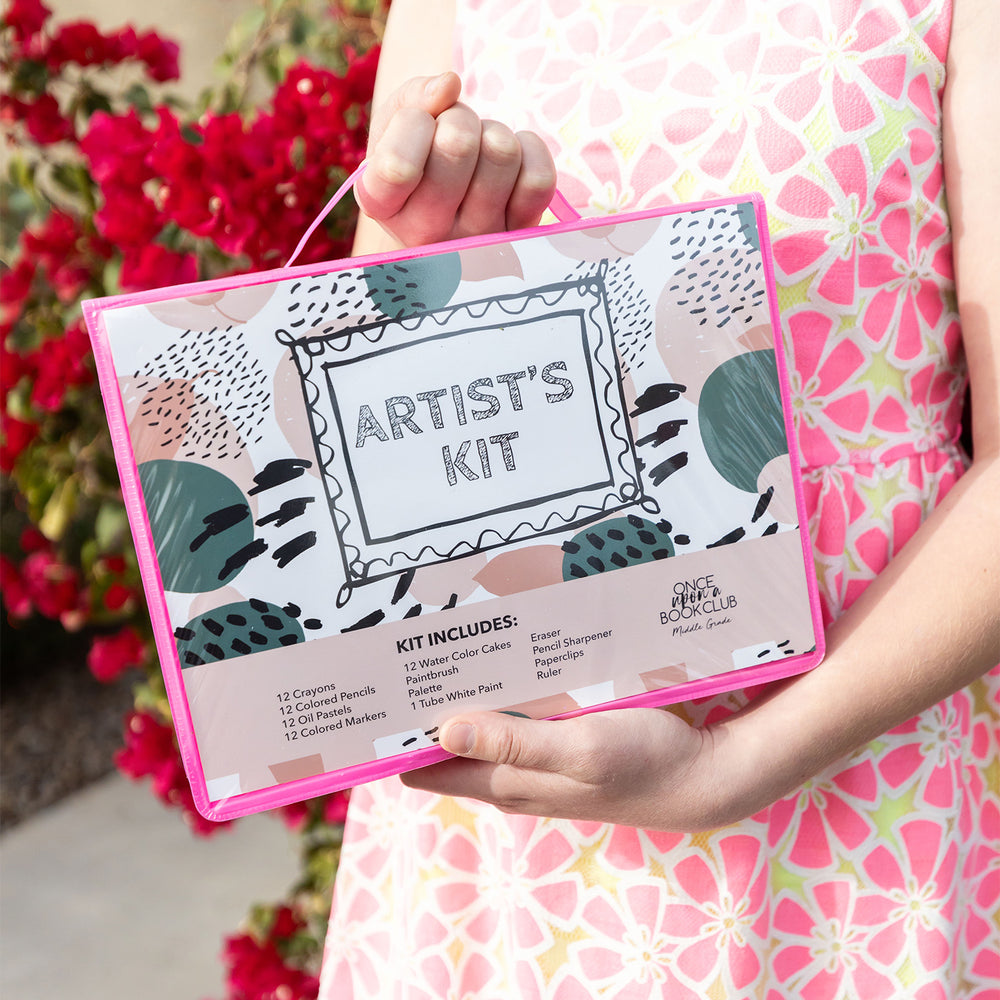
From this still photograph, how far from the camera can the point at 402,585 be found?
1.78ft

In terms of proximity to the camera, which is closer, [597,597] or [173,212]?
[597,597]

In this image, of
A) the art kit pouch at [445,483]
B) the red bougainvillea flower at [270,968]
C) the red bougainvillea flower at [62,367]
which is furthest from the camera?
the red bougainvillea flower at [270,968]

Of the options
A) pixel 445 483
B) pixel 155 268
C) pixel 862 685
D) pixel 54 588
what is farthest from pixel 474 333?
pixel 54 588

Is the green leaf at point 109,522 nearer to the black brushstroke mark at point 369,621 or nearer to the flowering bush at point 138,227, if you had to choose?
the flowering bush at point 138,227

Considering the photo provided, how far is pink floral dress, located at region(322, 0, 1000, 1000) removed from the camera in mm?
638

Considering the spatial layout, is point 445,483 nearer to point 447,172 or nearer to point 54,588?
point 447,172

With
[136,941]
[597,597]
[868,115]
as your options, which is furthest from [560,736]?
[136,941]

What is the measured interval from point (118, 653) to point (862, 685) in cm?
113

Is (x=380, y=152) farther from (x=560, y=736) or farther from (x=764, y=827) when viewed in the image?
(x=764, y=827)

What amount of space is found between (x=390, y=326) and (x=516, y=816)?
38 centimetres

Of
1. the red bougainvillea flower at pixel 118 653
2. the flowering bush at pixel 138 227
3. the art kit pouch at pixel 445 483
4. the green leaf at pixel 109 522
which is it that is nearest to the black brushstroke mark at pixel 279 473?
the art kit pouch at pixel 445 483

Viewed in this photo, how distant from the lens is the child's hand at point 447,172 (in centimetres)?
52

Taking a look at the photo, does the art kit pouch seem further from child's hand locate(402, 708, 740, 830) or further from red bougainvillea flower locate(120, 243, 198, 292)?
red bougainvillea flower locate(120, 243, 198, 292)

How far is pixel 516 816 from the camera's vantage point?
69 centimetres
